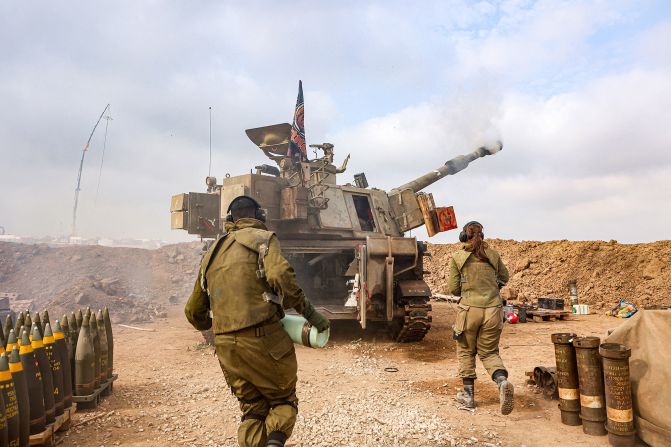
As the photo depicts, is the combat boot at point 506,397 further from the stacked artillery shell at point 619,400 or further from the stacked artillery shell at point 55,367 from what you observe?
the stacked artillery shell at point 55,367

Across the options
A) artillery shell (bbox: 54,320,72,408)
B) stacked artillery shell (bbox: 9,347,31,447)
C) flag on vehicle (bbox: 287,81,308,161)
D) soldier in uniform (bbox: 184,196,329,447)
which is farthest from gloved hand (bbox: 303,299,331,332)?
flag on vehicle (bbox: 287,81,308,161)

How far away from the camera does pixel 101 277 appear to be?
70.4ft

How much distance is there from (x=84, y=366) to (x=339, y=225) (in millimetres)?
5846

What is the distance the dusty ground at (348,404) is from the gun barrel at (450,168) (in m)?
4.71

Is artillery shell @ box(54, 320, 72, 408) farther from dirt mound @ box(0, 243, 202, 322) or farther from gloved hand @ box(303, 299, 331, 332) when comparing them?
dirt mound @ box(0, 243, 202, 322)

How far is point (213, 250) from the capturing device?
3199 mm

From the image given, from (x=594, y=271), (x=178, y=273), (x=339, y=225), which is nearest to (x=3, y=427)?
(x=339, y=225)

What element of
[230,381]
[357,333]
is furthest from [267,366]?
[357,333]

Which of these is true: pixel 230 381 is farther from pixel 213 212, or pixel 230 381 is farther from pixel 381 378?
pixel 213 212

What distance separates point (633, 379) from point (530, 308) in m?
9.11

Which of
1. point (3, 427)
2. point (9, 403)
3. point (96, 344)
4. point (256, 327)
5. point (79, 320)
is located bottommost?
point (3, 427)

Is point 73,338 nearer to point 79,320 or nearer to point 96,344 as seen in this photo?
point 96,344

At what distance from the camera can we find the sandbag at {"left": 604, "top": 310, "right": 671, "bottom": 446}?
3.54 m

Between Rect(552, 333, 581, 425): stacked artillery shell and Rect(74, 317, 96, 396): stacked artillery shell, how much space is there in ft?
14.9
